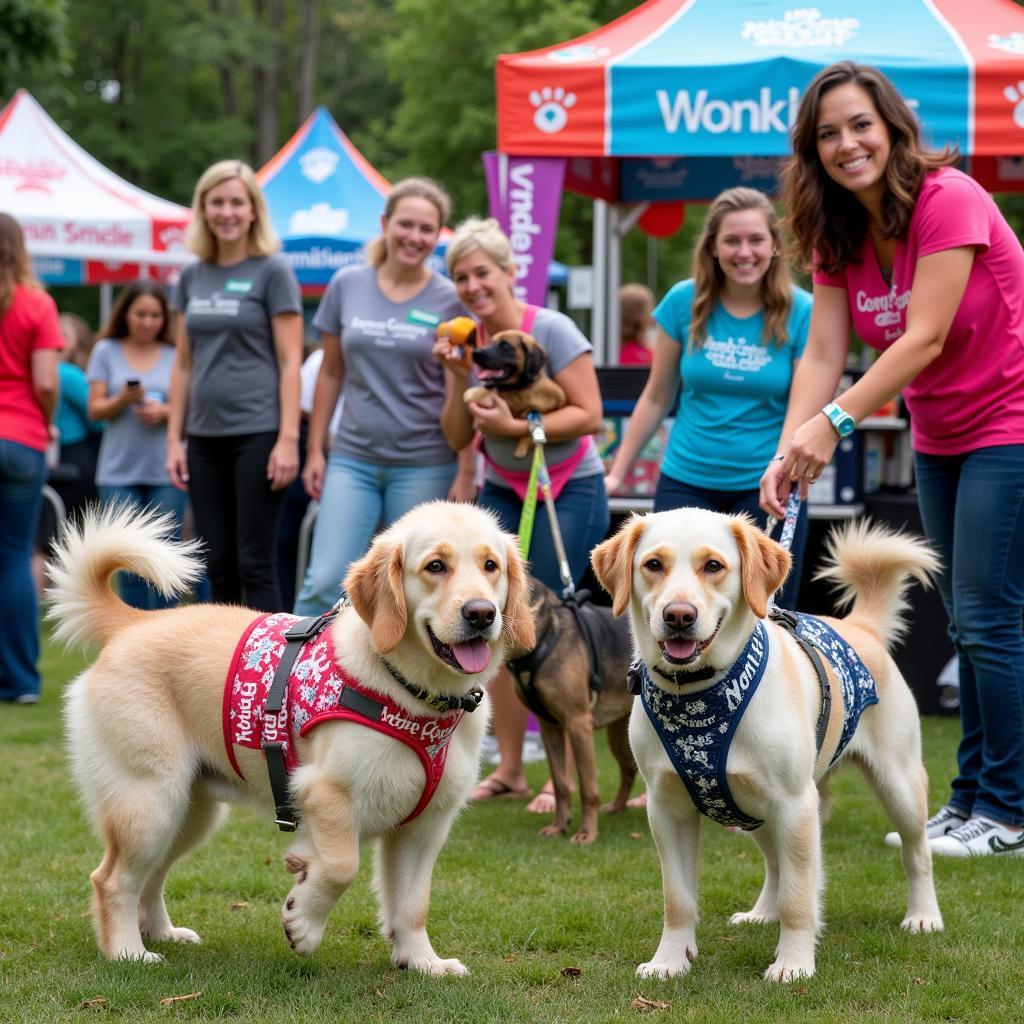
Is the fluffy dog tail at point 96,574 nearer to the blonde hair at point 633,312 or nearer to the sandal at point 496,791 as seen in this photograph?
the sandal at point 496,791

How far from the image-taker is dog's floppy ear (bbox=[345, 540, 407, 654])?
3.35 metres

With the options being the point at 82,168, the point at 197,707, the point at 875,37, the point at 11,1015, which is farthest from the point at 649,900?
the point at 82,168

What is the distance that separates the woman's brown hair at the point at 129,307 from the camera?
27.6 feet

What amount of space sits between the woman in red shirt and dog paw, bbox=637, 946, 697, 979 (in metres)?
5.17

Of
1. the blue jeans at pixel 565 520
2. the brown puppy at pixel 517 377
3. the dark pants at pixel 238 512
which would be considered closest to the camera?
A: the brown puppy at pixel 517 377

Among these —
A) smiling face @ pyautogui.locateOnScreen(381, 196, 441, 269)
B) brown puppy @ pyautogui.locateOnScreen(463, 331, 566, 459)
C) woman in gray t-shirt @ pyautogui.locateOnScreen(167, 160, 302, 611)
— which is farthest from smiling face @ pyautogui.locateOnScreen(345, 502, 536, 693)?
woman in gray t-shirt @ pyautogui.locateOnScreen(167, 160, 302, 611)

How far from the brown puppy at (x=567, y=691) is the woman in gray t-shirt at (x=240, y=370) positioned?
1557 millimetres

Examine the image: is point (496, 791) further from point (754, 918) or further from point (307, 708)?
point (307, 708)

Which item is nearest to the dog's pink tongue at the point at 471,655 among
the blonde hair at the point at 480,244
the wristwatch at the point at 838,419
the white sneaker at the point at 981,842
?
the wristwatch at the point at 838,419

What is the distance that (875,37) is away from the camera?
297 inches

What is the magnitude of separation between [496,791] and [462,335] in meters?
2.10

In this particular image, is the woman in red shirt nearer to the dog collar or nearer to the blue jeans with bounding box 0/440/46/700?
the blue jeans with bounding box 0/440/46/700

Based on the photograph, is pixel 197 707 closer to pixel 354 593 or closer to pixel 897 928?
pixel 354 593

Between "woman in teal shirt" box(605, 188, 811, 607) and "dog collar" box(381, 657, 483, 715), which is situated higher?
"woman in teal shirt" box(605, 188, 811, 607)
